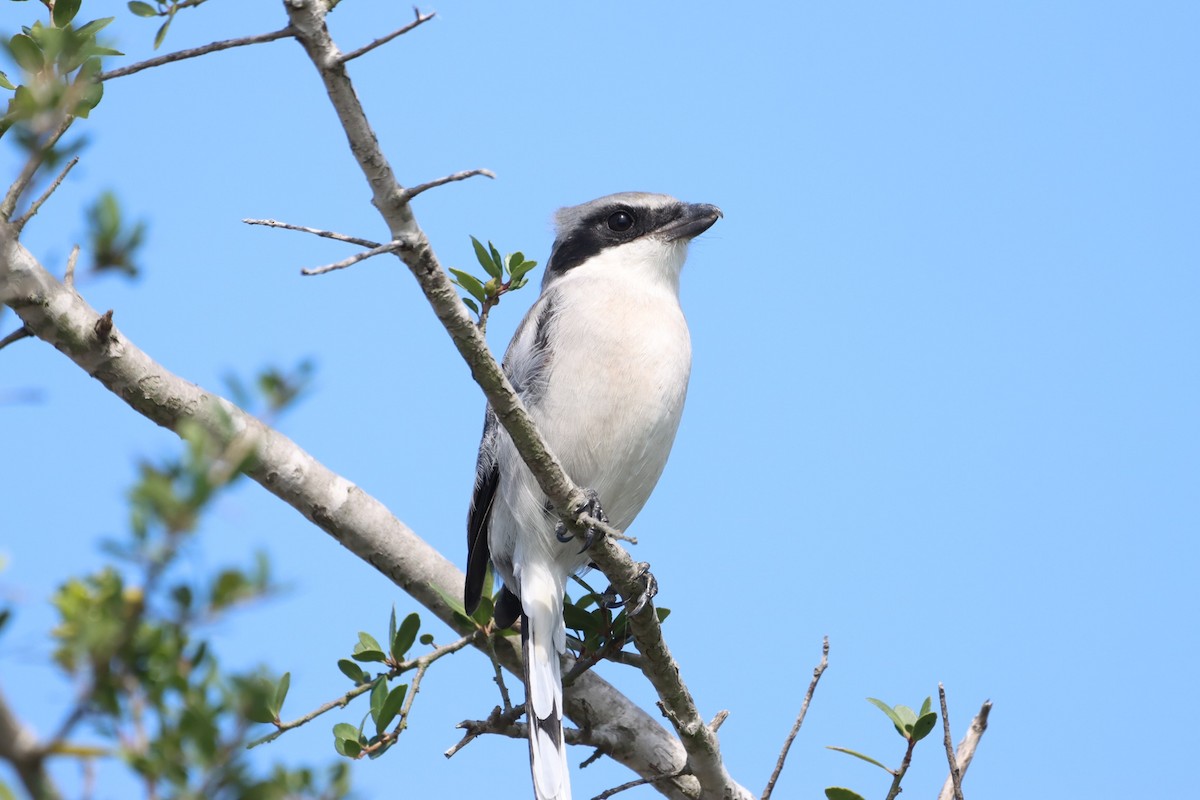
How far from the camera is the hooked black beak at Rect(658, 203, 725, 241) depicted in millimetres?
5207

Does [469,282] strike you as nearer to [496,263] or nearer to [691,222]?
[496,263]

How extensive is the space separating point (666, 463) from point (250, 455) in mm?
3423

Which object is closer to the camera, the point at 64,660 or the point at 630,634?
the point at 64,660

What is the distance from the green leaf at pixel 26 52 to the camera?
2561mm

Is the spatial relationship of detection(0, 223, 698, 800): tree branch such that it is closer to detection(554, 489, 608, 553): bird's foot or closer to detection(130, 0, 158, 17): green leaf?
detection(554, 489, 608, 553): bird's foot

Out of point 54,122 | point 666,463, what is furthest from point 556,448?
point 54,122

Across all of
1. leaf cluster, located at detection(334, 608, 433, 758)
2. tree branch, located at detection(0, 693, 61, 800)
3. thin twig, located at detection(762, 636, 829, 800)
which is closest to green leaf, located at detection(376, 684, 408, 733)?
leaf cluster, located at detection(334, 608, 433, 758)

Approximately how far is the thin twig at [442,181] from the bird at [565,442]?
166 centimetres

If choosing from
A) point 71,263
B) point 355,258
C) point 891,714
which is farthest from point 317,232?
point 891,714

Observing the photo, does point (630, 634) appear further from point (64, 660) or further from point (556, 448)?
point (64, 660)

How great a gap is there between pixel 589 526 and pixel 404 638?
91 cm

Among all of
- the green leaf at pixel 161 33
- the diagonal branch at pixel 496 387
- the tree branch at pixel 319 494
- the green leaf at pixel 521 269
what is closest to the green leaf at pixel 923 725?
the diagonal branch at pixel 496 387

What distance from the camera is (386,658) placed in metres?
4.03

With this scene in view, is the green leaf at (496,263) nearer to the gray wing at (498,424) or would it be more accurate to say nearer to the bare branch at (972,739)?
the gray wing at (498,424)
